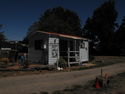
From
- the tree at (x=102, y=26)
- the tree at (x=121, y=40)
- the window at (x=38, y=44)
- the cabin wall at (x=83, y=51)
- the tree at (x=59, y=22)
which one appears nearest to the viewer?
the window at (x=38, y=44)

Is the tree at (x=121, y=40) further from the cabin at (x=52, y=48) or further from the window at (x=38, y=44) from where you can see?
the window at (x=38, y=44)

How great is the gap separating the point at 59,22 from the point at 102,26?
39.5 ft

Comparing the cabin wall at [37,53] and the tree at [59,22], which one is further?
the tree at [59,22]

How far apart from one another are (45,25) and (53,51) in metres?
20.5

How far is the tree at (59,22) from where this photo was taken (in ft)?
110

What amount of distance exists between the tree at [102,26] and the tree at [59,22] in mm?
3937

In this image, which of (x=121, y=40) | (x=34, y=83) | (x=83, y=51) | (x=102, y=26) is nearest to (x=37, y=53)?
(x=83, y=51)

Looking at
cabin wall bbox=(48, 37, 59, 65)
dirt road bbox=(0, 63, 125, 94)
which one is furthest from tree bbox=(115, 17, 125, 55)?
dirt road bbox=(0, 63, 125, 94)

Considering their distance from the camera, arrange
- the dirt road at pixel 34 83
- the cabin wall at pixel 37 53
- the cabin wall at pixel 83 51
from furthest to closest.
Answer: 1. the cabin wall at pixel 83 51
2. the cabin wall at pixel 37 53
3. the dirt road at pixel 34 83

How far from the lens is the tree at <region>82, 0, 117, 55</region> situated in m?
38.5

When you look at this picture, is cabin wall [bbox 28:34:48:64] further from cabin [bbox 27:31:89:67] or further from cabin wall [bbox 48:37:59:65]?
cabin wall [bbox 48:37:59:65]

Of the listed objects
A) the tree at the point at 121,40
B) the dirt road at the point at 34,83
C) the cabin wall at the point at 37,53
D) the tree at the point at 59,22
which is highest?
the tree at the point at 59,22

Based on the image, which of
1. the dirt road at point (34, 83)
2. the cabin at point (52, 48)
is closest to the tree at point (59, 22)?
the cabin at point (52, 48)

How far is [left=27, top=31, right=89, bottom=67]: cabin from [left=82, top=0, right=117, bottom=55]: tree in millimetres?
22541
